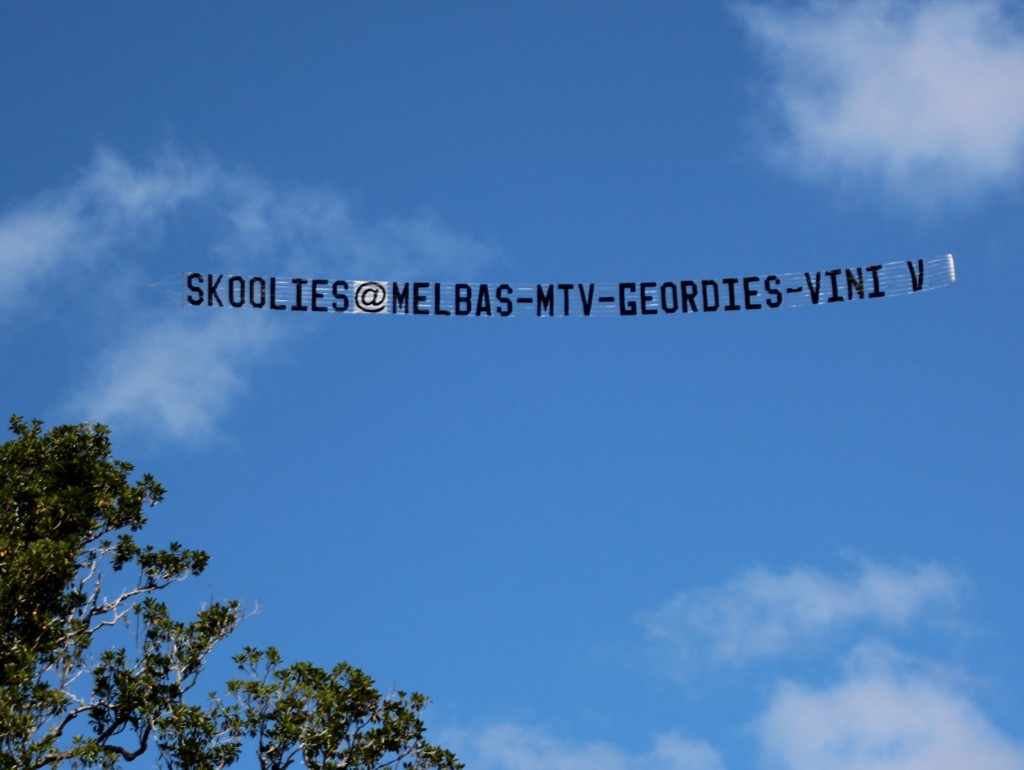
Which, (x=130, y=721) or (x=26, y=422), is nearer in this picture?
(x=130, y=721)

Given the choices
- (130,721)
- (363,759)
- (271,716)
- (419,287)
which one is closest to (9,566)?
(130,721)

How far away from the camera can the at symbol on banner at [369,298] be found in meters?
33.8

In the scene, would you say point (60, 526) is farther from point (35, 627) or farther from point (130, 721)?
point (130, 721)

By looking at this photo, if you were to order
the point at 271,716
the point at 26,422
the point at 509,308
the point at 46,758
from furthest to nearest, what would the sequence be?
the point at 26,422 < the point at 509,308 < the point at 271,716 < the point at 46,758

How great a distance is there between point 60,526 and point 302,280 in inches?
332

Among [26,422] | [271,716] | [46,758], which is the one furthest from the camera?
[26,422]

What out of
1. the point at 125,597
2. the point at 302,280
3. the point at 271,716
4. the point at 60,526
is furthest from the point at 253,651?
the point at 302,280

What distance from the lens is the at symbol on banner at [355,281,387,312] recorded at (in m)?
33.8

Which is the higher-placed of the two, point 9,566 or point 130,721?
point 9,566

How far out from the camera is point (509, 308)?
34.2m

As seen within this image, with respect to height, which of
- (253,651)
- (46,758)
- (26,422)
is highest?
(26,422)

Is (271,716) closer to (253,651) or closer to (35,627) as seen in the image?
(253,651)

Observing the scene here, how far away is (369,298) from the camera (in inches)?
1332

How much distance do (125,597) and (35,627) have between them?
2279mm
